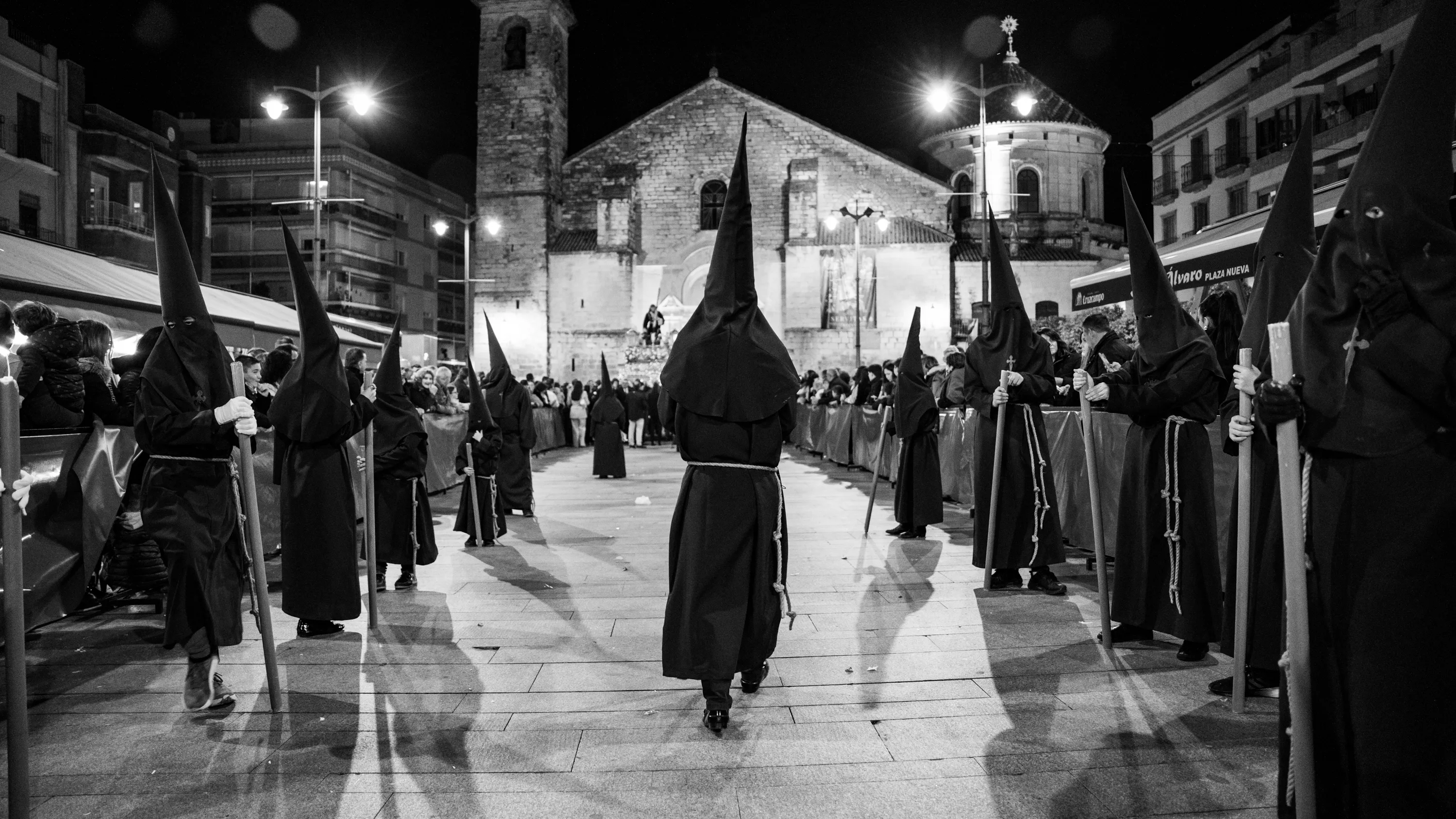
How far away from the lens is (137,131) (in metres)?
28.8

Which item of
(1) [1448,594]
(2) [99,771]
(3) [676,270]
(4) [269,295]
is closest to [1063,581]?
(1) [1448,594]

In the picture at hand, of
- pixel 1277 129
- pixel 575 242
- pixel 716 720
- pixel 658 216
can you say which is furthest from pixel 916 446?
pixel 575 242

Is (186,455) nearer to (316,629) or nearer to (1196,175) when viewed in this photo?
(316,629)

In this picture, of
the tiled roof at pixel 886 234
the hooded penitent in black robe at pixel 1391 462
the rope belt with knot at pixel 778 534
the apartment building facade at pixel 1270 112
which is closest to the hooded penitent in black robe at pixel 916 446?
the rope belt with knot at pixel 778 534

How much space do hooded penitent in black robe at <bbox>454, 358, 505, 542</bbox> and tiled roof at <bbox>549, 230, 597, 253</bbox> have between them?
27.6 meters

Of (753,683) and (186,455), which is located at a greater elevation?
(186,455)

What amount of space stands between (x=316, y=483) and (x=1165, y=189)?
35974mm

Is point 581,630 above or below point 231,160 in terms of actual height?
below

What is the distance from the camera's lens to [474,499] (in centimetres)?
841

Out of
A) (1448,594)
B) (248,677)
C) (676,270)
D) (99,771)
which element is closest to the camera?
(1448,594)

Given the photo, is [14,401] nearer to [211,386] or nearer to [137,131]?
[211,386]

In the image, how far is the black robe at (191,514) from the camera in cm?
406

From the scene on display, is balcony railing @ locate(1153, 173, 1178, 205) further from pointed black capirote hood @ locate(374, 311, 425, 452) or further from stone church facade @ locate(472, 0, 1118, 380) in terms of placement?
pointed black capirote hood @ locate(374, 311, 425, 452)

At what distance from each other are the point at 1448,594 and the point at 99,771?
4.53m
